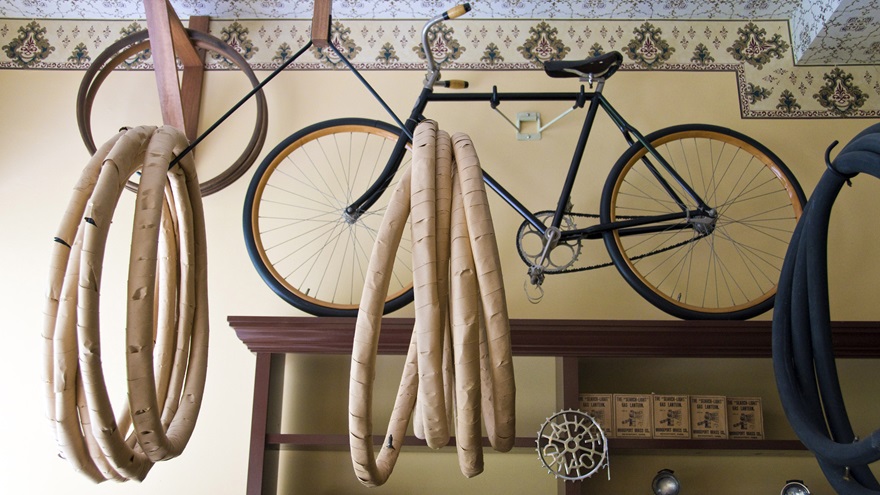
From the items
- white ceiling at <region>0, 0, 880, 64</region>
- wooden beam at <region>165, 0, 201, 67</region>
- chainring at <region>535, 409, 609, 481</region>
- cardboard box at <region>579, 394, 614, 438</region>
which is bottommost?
chainring at <region>535, 409, 609, 481</region>

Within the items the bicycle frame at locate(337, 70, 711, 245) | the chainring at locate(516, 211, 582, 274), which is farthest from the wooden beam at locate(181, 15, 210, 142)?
the chainring at locate(516, 211, 582, 274)

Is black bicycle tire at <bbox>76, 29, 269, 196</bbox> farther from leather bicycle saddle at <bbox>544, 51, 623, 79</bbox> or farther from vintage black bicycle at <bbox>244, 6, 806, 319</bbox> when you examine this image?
leather bicycle saddle at <bbox>544, 51, 623, 79</bbox>

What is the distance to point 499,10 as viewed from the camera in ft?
10.7

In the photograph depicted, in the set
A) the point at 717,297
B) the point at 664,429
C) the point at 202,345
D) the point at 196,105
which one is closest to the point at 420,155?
the point at 202,345

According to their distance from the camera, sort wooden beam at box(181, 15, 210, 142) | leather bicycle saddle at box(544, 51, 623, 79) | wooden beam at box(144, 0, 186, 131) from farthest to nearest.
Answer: wooden beam at box(181, 15, 210, 142) < wooden beam at box(144, 0, 186, 131) < leather bicycle saddle at box(544, 51, 623, 79)

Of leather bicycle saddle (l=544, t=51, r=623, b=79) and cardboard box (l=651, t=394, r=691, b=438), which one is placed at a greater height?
leather bicycle saddle (l=544, t=51, r=623, b=79)

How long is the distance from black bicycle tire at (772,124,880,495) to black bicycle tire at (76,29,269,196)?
2146 mm

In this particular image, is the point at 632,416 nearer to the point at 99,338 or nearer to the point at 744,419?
the point at 744,419

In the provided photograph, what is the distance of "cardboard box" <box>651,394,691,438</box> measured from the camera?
2480mm

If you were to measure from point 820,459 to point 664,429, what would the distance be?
1130 millimetres

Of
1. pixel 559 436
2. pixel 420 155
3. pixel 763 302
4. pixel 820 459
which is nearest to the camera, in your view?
pixel 420 155

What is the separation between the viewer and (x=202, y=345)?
1444mm

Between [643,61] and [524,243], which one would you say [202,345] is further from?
[643,61]

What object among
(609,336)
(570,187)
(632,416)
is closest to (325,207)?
(570,187)
